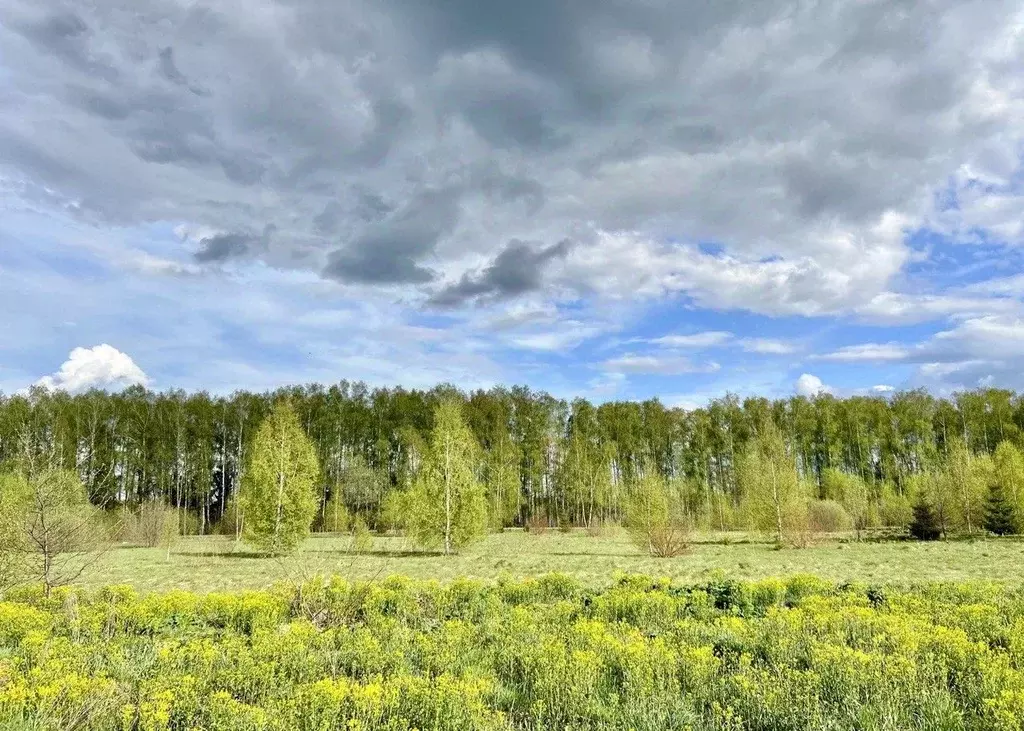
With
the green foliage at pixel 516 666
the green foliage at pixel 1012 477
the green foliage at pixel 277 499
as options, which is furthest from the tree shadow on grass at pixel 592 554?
the green foliage at pixel 1012 477

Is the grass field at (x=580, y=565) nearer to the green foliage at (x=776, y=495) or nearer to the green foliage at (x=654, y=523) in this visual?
the green foliage at (x=654, y=523)

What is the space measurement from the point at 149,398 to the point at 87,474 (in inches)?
354

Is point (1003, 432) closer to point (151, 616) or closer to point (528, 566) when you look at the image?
point (528, 566)

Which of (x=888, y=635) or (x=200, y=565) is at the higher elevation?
(x=888, y=635)

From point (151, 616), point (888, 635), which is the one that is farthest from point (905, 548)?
point (151, 616)

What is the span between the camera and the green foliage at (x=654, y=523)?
91.2 feet

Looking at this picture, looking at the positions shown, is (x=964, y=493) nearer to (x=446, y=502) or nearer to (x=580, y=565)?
(x=580, y=565)

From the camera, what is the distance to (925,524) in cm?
3694

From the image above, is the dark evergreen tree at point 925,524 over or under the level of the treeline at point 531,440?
under

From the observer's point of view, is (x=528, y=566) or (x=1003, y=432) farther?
(x=1003, y=432)

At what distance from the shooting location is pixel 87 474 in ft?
158

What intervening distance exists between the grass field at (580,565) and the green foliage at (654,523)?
3.00 ft

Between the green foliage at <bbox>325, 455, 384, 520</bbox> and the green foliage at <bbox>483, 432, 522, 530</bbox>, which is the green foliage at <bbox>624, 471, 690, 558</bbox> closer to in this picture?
the green foliage at <bbox>483, 432, 522, 530</bbox>

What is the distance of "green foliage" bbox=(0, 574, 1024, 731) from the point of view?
609 cm
